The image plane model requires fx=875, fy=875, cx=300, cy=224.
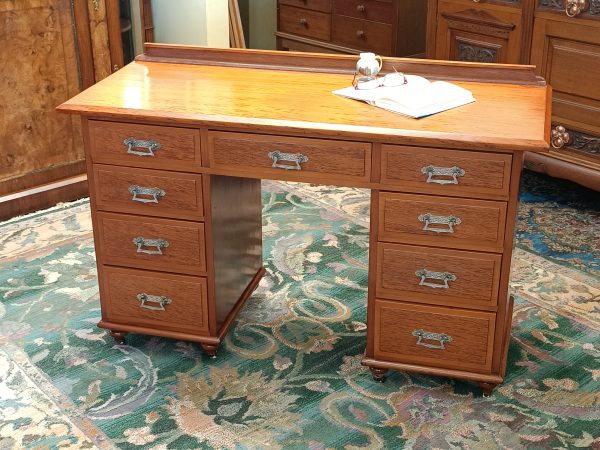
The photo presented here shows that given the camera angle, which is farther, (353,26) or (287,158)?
(353,26)

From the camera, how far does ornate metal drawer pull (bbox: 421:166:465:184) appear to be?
2277mm

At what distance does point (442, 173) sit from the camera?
7.51ft

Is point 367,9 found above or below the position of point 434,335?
above

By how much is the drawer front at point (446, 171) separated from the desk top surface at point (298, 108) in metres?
0.04

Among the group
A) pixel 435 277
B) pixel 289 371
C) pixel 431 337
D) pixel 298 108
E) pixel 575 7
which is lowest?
pixel 289 371

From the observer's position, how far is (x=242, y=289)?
9.71 ft

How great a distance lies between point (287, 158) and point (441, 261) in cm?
51

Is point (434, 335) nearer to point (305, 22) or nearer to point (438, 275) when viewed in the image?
point (438, 275)

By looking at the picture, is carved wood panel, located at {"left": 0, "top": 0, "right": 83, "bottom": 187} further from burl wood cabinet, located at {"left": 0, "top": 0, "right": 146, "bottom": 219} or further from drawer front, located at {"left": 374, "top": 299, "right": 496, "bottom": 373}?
drawer front, located at {"left": 374, "top": 299, "right": 496, "bottom": 373}

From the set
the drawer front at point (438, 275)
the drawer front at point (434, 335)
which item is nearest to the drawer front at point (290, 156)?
the drawer front at point (438, 275)

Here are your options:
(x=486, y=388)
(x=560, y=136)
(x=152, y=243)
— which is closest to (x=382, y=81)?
(x=152, y=243)

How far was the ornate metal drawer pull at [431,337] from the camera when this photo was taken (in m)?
2.47

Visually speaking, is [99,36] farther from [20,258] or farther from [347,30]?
[347,30]

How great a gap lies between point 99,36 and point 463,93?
1918 millimetres
